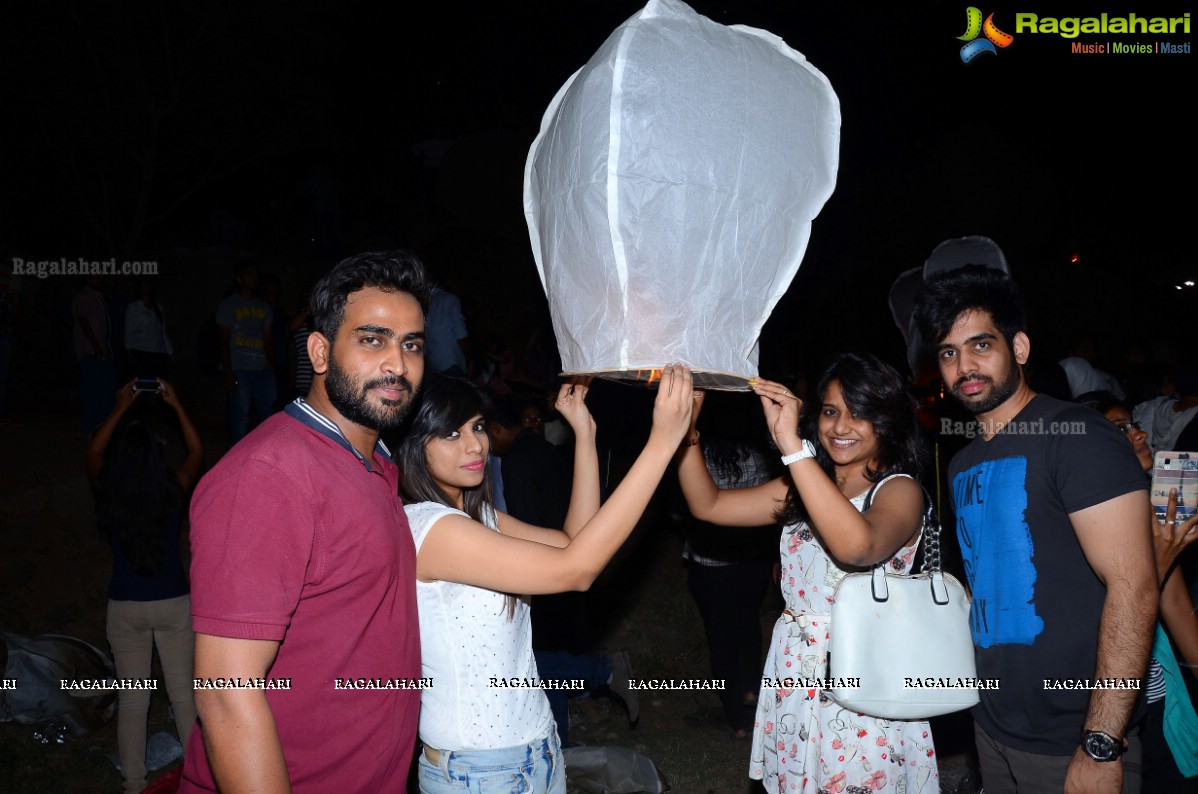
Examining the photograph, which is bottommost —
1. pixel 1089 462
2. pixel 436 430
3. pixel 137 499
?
pixel 137 499

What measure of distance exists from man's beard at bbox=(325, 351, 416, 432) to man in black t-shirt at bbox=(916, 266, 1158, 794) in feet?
5.52

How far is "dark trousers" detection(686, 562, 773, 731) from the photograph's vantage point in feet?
16.1

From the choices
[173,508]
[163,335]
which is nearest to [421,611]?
[173,508]

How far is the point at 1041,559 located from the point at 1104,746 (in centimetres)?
48

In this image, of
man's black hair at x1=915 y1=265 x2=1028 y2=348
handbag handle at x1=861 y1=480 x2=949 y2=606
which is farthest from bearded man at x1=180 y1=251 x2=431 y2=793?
man's black hair at x1=915 y1=265 x2=1028 y2=348

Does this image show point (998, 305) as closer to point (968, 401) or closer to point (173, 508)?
point (968, 401)

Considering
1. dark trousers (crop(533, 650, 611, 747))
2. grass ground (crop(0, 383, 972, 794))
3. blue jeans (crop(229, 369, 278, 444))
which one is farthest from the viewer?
blue jeans (crop(229, 369, 278, 444))

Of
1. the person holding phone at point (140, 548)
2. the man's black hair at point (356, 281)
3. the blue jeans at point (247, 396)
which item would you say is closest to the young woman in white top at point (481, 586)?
the man's black hair at point (356, 281)

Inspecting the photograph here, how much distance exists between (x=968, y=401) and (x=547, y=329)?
826 centimetres

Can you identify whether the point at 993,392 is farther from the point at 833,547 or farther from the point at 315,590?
the point at 315,590

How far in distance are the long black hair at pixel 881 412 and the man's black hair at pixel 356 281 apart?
4.69ft

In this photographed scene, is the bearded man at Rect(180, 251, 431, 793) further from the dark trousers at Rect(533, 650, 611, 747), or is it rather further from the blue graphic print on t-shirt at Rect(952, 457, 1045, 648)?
the dark trousers at Rect(533, 650, 611, 747)

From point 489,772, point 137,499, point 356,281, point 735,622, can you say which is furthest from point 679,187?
point 735,622

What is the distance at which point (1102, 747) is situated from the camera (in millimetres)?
2094
